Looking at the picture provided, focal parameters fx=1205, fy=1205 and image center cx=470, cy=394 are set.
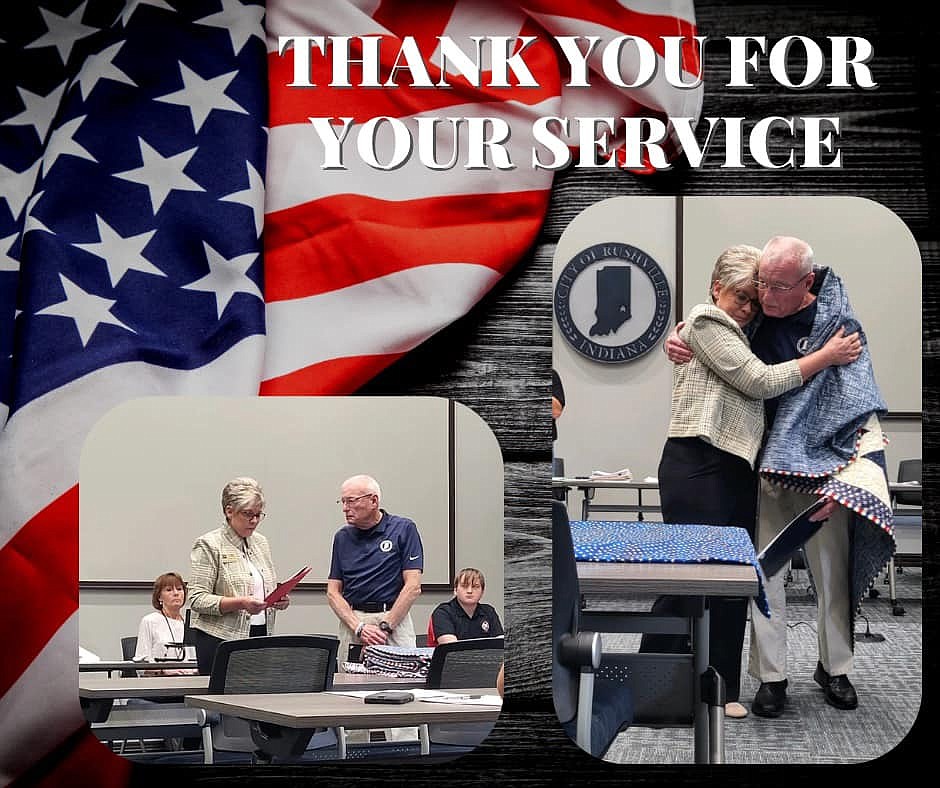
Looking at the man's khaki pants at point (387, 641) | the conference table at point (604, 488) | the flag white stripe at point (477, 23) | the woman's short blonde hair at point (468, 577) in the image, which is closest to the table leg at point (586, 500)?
the conference table at point (604, 488)

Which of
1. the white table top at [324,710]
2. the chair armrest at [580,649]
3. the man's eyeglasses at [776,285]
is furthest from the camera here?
the man's eyeglasses at [776,285]

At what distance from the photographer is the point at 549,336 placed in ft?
7.48

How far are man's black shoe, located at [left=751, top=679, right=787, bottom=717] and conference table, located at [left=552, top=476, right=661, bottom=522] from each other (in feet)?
1.24

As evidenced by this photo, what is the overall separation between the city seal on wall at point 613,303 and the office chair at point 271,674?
2.39ft

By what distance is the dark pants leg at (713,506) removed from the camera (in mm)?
2188

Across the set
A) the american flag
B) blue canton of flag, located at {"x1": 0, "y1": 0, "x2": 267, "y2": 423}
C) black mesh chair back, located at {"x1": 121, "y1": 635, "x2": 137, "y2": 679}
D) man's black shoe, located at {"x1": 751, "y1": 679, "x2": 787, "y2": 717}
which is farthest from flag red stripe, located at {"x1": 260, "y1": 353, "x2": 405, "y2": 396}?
man's black shoe, located at {"x1": 751, "y1": 679, "x2": 787, "y2": 717}

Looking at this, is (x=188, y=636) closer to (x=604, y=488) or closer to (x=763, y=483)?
(x=604, y=488)

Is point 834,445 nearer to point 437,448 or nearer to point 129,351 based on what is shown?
point 437,448

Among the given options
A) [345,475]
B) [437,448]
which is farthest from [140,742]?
[437,448]

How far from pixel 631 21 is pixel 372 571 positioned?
1.14 meters

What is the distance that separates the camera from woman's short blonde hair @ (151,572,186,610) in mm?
2191

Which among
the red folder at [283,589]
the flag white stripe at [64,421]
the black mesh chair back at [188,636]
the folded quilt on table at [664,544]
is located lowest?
the black mesh chair back at [188,636]

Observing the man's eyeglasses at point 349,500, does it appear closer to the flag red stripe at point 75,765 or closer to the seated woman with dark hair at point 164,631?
the seated woman with dark hair at point 164,631

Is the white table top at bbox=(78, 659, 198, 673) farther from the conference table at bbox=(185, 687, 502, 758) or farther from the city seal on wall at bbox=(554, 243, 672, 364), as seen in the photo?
the city seal on wall at bbox=(554, 243, 672, 364)
